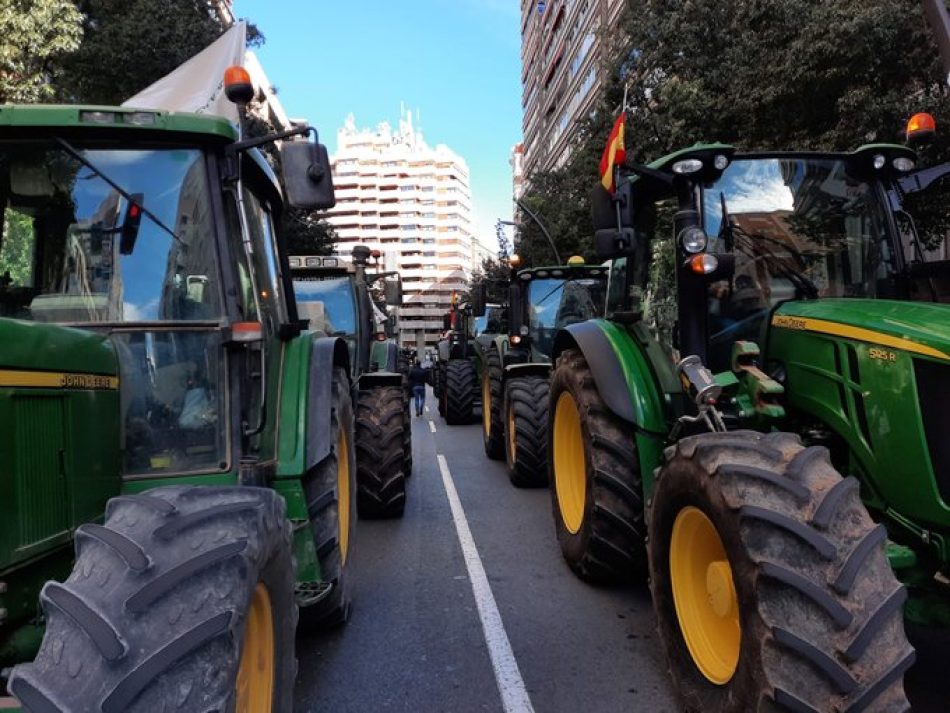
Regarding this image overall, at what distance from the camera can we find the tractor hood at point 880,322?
8.34ft

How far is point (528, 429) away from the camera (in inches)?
286

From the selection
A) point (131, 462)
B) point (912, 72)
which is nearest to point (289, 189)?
point (131, 462)

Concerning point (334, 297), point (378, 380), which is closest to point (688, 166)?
point (378, 380)

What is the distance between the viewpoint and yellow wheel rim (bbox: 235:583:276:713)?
2.17m

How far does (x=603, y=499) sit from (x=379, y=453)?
2.39 meters

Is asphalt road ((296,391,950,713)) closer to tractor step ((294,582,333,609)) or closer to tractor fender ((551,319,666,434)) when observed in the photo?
tractor step ((294,582,333,609))

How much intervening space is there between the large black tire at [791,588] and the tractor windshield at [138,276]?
199 cm

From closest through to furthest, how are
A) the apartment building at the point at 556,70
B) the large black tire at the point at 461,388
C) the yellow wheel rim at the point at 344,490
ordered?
the yellow wheel rim at the point at 344,490, the large black tire at the point at 461,388, the apartment building at the point at 556,70

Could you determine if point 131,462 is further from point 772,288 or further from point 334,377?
point 772,288

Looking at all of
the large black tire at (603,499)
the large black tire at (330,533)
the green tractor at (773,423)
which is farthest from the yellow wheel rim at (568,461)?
the large black tire at (330,533)

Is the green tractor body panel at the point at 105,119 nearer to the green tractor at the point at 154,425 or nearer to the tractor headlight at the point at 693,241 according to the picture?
the green tractor at the point at 154,425

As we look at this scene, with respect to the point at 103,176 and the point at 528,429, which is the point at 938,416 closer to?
the point at 103,176

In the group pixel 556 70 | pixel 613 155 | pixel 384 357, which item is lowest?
pixel 384 357

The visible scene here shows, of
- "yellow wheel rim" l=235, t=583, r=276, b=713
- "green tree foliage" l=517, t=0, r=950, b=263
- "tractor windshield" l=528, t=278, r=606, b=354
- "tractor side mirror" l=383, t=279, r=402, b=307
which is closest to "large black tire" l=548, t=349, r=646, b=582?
"yellow wheel rim" l=235, t=583, r=276, b=713
